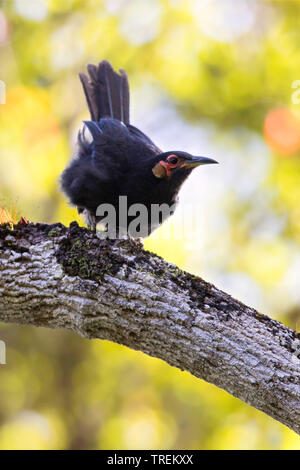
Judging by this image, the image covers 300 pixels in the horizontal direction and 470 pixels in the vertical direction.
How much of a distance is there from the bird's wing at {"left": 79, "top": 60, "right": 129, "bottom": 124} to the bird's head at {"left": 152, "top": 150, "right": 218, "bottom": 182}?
1295 mm

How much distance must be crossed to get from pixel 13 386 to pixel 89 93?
3.57 meters

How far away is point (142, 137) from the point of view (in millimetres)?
6117

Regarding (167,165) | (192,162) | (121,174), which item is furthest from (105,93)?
(192,162)

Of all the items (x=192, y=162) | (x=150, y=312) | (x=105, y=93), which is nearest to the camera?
(x=150, y=312)

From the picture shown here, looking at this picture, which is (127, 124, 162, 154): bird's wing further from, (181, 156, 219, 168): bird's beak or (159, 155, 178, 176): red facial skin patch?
(181, 156, 219, 168): bird's beak

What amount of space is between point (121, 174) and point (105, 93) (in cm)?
135

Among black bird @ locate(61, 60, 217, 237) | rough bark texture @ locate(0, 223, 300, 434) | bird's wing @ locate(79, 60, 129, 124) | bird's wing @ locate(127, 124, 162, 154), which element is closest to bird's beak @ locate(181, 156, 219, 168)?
black bird @ locate(61, 60, 217, 237)

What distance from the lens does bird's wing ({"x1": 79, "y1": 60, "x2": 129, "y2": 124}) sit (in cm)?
625

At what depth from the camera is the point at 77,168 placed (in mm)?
5617

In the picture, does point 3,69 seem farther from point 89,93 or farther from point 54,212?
point 54,212

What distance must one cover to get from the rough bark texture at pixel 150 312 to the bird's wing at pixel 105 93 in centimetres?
304

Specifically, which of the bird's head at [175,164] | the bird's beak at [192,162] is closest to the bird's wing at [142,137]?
the bird's head at [175,164]

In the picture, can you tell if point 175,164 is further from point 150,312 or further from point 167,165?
point 150,312

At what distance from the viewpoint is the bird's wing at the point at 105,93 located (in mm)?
6250
